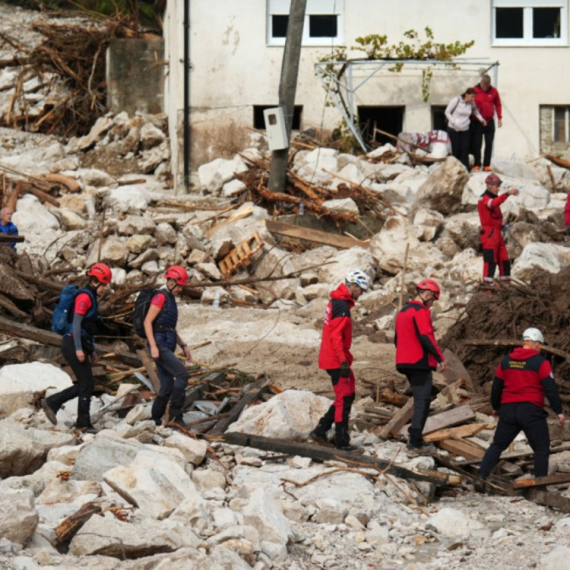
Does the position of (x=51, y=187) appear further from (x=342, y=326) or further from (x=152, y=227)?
(x=342, y=326)

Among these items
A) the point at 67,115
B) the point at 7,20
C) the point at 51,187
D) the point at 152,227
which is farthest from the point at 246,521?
the point at 7,20

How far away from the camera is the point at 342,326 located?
405 inches

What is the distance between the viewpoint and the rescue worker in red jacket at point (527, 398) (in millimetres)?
9617

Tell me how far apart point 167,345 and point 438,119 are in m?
15.9

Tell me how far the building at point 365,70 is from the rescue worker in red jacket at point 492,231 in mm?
8952

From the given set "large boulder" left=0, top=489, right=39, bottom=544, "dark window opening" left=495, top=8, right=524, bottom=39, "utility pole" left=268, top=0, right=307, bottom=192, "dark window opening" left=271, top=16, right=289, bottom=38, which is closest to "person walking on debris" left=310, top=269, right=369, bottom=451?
"large boulder" left=0, top=489, right=39, bottom=544

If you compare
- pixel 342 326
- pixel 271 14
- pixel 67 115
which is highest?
pixel 271 14

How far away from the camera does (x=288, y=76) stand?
21250 millimetres

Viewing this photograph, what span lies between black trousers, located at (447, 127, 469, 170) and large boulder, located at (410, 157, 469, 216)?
1923mm

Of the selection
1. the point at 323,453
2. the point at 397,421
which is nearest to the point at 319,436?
the point at 323,453

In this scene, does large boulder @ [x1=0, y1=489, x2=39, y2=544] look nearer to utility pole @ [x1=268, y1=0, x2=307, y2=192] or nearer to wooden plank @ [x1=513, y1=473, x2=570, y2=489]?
wooden plank @ [x1=513, y1=473, x2=570, y2=489]

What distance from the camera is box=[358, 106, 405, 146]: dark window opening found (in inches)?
992

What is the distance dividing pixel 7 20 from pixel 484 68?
13.1 meters

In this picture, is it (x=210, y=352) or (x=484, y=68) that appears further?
(x=484, y=68)
